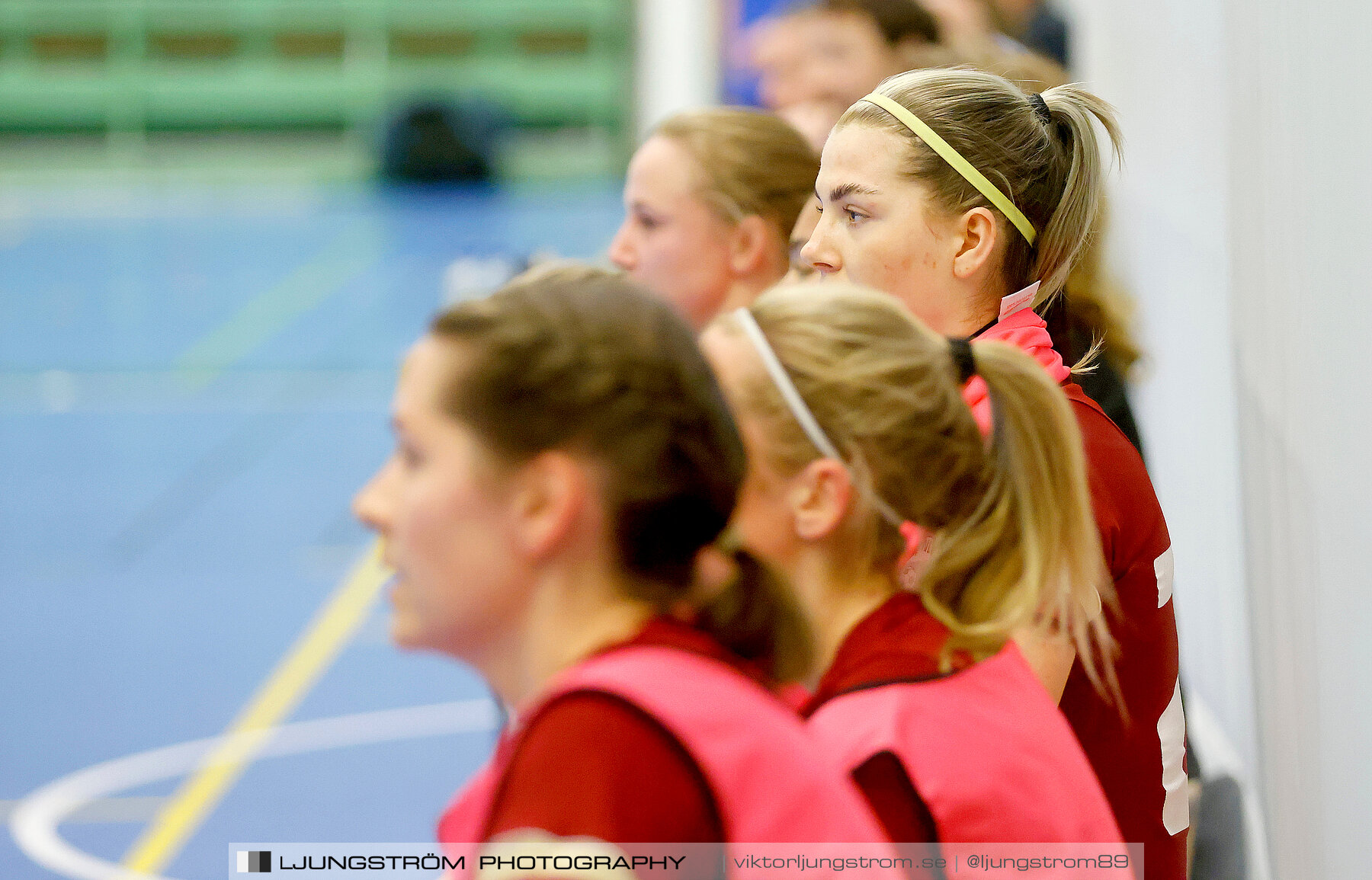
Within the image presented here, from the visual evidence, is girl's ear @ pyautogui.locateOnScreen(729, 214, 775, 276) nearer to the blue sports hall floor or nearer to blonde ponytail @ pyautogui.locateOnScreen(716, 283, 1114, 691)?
blonde ponytail @ pyautogui.locateOnScreen(716, 283, 1114, 691)

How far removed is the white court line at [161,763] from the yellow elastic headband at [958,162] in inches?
95.5

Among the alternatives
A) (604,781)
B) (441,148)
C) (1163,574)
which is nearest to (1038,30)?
(1163,574)

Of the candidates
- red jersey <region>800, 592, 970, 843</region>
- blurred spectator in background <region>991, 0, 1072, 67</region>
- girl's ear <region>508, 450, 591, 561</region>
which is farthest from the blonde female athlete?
blurred spectator in background <region>991, 0, 1072, 67</region>

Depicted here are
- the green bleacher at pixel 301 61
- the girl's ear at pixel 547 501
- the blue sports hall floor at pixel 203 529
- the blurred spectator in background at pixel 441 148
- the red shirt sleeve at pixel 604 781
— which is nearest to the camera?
the red shirt sleeve at pixel 604 781

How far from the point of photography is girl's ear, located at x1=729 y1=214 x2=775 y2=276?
2977 mm

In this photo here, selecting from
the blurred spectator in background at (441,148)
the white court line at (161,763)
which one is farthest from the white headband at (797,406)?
the blurred spectator in background at (441,148)

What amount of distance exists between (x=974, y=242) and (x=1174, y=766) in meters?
0.75

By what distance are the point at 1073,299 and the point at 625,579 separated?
1579mm

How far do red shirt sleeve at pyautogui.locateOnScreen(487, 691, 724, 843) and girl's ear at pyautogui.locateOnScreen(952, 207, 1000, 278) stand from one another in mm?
1164

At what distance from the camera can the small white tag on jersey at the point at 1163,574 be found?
2.02 meters

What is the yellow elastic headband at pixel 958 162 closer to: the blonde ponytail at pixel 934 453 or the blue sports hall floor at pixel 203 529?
the blonde ponytail at pixel 934 453

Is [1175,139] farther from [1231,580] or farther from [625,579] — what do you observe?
[625,579]

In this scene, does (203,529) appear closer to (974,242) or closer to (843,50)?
(843,50)

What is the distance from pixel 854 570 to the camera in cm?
164
